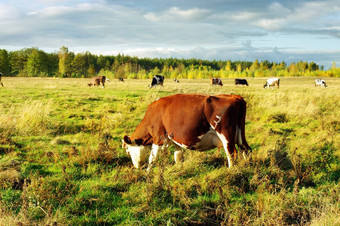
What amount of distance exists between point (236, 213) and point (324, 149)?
5080 mm

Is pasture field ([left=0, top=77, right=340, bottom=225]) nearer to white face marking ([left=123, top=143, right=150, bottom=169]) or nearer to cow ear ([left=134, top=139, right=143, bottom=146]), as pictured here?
white face marking ([left=123, top=143, right=150, bottom=169])

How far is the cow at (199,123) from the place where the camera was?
6.07 metres

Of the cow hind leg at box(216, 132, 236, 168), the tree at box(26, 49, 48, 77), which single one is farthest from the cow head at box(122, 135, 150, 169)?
the tree at box(26, 49, 48, 77)

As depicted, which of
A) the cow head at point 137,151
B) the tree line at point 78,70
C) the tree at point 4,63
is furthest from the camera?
the tree at point 4,63

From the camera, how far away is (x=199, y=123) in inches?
242

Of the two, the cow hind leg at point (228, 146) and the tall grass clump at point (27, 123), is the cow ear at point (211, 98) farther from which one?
the tall grass clump at point (27, 123)

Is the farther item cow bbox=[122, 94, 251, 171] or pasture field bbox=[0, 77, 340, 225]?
cow bbox=[122, 94, 251, 171]

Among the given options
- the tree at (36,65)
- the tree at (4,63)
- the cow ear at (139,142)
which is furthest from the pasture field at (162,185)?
the tree at (4,63)

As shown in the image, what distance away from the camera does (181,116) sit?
630 centimetres

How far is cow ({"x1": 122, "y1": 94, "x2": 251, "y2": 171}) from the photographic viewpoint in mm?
6074

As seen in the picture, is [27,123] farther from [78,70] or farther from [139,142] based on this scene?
[78,70]

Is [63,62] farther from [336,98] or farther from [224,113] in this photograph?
[224,113]

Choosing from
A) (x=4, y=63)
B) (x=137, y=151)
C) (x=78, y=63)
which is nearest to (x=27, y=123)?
(x=137, y=151)

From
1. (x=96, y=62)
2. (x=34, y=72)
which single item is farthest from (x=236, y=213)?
(x=96, y=62)
